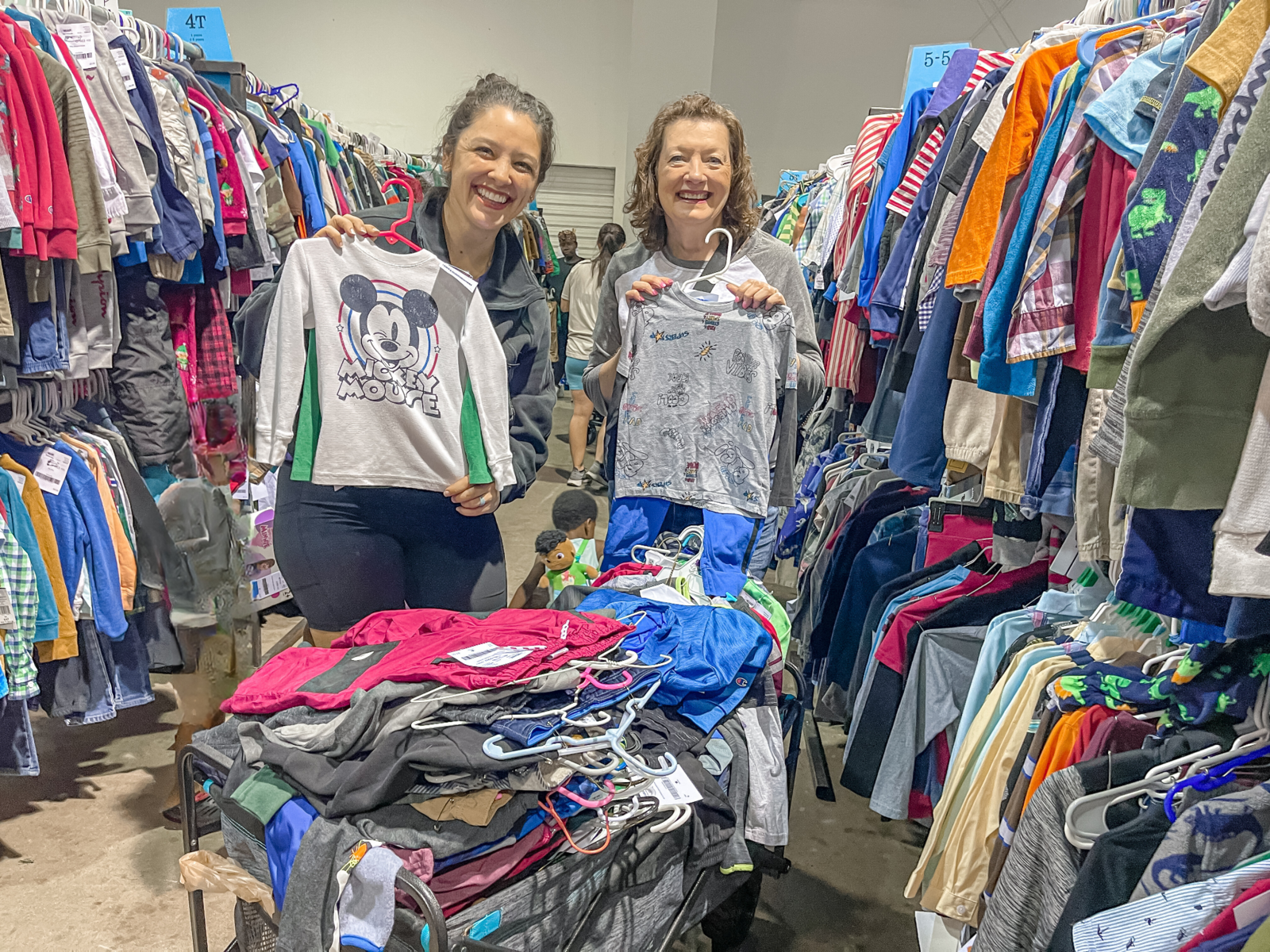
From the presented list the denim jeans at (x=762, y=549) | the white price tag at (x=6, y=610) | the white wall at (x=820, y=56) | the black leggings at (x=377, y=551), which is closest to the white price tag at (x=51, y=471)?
the white price tag at (x=6, y=610)

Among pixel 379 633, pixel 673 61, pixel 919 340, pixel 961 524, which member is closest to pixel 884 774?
pixel 961 524

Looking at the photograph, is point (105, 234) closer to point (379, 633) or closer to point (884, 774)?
point (379, 633)

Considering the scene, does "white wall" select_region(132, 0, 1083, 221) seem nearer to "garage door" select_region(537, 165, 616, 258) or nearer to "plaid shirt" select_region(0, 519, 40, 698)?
"garage door" select_region(537, 165, 616, 258)

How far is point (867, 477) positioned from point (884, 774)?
1174 millimetres

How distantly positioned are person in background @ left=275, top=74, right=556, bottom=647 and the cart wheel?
881 millimetres

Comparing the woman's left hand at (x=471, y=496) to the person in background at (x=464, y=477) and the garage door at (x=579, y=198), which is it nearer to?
the person in background at (x=464, y=477)

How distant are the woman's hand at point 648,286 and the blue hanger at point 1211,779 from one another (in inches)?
60.4

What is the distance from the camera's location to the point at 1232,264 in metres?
1.04

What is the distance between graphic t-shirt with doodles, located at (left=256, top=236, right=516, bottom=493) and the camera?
1969 millimetres

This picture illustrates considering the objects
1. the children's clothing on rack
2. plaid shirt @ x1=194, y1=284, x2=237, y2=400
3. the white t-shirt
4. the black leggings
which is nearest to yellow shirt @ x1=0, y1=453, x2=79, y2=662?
plaid shirt @ x1=194, y1=284, x2=237, y2=400

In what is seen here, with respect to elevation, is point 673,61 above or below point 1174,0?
above

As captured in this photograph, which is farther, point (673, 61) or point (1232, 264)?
point (673, 61)

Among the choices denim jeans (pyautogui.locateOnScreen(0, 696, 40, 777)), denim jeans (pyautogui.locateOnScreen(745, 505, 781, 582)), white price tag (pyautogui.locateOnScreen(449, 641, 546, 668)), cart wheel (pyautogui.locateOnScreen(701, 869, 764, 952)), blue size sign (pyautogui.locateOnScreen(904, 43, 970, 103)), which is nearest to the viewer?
white price tag (pyautogui.locateOnScreen(449, 641, 546, 668))

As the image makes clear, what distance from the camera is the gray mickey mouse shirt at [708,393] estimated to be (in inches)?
91.4
